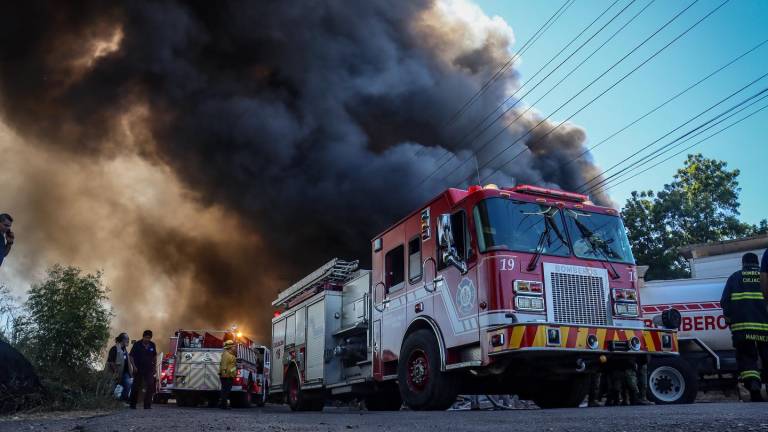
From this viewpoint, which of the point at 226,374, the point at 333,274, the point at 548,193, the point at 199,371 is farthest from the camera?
the point at 199,371

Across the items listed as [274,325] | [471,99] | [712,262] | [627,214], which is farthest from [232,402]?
[627,214]

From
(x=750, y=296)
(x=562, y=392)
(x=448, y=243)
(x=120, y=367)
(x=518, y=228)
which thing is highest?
(x=518, y=228)

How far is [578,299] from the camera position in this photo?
23.8 ft

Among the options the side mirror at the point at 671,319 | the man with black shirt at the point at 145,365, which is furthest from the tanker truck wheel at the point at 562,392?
the man with black shirt at the point at 145,365

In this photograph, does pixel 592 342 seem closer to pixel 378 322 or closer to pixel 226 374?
pixel 378 322

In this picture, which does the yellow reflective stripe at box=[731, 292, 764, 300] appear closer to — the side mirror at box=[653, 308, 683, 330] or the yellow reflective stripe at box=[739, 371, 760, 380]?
the side mirror at box=[653, 308, 683, 330]

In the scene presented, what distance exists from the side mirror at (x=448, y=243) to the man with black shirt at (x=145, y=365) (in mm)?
5639

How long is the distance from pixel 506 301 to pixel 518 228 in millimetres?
960

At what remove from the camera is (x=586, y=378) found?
812 cm

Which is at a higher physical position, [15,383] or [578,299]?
[578,299]

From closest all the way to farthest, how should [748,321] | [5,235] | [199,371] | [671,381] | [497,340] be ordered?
[5,235] < [497,340] < [748,321] < [671,381] < [199,371]

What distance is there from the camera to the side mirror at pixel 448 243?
7.44m

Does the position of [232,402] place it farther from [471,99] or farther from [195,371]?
[471,99]

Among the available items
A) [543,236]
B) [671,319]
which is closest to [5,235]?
[543,236]
